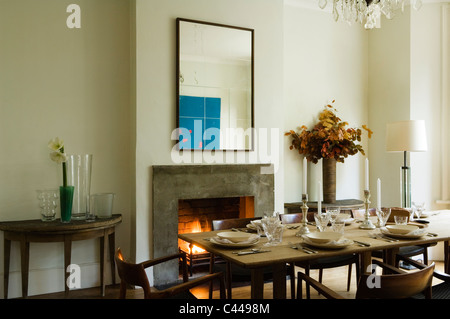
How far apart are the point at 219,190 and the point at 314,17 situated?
2542 millimetres

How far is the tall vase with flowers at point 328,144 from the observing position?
4266 mm

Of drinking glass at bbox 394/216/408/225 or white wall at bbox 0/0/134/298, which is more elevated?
white wall at bbox 0/0/134/298

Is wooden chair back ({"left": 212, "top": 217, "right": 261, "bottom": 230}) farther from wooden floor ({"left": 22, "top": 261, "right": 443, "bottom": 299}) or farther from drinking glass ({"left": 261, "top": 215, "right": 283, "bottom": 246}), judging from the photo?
wooden floor ({"left": 22, "top": 261, "right": 443, "bottom": 299})

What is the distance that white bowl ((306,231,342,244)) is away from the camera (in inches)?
81.7

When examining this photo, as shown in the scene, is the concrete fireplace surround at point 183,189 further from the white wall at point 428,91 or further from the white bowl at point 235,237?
the white wall at point 428,91

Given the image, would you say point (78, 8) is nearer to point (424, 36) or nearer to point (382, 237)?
point (382, 237)

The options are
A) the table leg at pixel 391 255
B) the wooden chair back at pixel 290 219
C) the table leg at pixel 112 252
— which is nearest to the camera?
the table leg at pixel 391 255

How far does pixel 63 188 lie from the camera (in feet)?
10.1

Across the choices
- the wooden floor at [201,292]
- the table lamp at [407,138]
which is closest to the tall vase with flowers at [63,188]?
the wooden floor at [201,292]

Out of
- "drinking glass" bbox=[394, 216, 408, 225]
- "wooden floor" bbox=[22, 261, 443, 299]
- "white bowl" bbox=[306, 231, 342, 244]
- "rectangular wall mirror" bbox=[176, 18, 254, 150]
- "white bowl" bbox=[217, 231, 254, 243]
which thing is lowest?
"wooden floor" bbox=[22, 261, 443, 299]

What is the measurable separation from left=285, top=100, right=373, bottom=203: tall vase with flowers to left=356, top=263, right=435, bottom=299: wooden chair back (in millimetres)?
2681

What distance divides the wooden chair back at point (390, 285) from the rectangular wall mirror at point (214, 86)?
2338 millimetres

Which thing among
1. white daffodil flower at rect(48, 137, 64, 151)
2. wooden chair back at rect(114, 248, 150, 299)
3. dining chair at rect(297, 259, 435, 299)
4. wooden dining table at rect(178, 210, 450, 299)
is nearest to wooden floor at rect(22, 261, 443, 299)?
wooden dining table at rect(178, 210, 450, 299)

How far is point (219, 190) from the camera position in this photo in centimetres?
375
